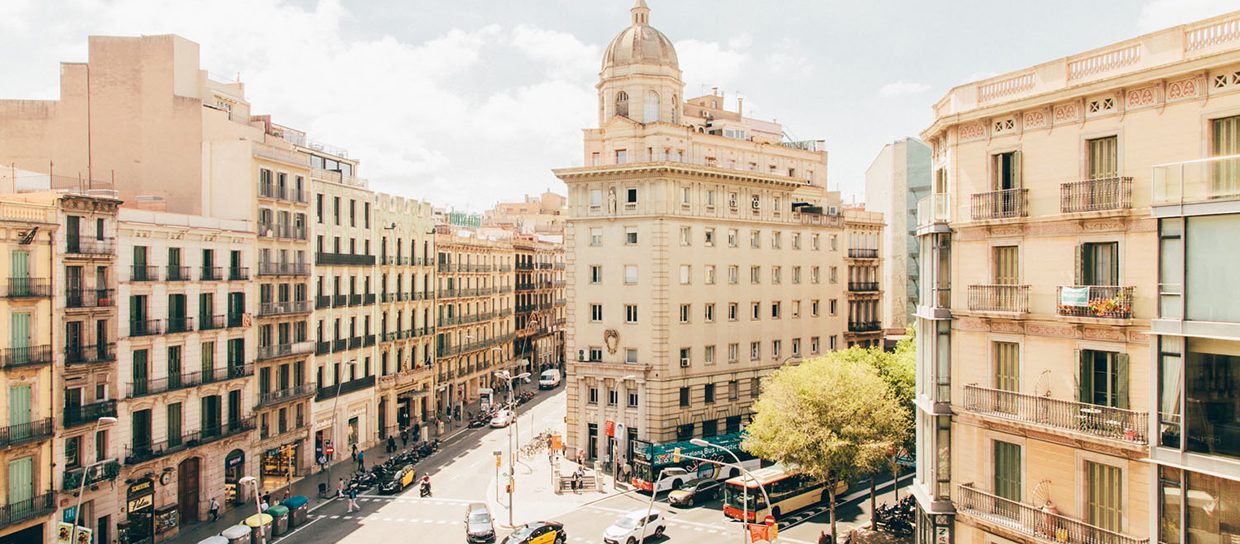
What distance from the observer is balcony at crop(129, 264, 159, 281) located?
148 ft

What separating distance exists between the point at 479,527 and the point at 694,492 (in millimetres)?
14265

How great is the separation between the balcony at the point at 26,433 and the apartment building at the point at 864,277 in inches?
2346

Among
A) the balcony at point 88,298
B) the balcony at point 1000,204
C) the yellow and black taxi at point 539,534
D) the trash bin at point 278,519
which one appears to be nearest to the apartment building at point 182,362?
the balcony at point 88,298

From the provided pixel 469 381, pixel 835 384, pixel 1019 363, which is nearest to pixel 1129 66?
pixel 1019 363

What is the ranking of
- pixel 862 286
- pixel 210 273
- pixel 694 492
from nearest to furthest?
pixel 210 273, pixel 694 492, pixel 862 286

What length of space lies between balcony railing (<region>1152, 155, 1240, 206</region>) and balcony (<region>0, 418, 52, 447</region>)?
45.8 m

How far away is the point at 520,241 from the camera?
104312 mm

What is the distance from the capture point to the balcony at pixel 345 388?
6172cm

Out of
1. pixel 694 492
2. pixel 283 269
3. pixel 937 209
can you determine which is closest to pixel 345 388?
pixel 283 269

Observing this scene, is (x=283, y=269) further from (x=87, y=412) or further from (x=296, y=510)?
(x=296, y=510)

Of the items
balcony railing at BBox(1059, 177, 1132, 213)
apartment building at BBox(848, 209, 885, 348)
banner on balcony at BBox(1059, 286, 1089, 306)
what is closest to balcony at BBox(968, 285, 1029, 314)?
banner on balcony at BBox(1059, 286, 1089, 306)

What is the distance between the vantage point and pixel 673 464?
177 feet

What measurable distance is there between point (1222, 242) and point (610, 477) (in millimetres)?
43374

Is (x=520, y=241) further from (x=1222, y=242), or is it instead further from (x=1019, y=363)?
(x=1222, y=242)
